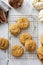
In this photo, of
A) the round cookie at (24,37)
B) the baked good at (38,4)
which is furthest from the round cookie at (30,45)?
the baked good at (38,4)

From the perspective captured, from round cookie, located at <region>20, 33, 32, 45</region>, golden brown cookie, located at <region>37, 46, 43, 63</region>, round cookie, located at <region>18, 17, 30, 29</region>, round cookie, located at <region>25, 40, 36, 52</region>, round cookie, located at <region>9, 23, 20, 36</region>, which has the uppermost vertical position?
round cookie, located at <region>18, 17, 30, 29</region>

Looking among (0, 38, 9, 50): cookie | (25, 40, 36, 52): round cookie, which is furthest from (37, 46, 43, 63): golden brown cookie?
(0, 38, 9, 50): cookie

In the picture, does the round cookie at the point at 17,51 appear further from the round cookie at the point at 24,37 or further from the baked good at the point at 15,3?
the baked good at the point at 15,3

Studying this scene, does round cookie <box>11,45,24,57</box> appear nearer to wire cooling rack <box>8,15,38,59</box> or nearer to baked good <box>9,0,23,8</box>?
wire cooling rack <box>8,15,38,59</box>

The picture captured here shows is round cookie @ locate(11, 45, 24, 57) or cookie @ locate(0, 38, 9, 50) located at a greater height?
cookie @ locate(0, 38, 9, 50)

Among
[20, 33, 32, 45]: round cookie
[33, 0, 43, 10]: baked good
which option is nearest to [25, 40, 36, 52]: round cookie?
[20, 33, 32, 45]: round cookie

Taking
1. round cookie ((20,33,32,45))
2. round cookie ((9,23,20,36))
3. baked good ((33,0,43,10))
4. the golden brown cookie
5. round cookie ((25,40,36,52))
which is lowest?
the golden brown cookie

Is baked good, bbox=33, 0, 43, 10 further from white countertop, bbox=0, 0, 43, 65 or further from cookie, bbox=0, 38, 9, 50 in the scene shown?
cookie, bbox=0, 38, 9, 50

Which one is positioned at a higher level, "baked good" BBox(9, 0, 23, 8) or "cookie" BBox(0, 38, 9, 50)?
"baked good" BBox(9, 0, 23, 8)
